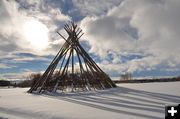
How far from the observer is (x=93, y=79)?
14.4 metres

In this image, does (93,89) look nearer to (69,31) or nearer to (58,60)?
(58,60)

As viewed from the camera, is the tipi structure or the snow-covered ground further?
the tipi structure

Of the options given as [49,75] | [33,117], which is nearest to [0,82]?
[49,75]

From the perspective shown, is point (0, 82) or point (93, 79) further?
point (0, 82)

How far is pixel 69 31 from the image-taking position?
14727 mm

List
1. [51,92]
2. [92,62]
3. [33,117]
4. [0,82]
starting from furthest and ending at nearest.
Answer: [0,82] → [92,62] → [51,92] → [33,117]

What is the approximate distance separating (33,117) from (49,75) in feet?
27.5

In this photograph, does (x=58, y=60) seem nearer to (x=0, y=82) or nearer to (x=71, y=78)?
(x=71, y=78)

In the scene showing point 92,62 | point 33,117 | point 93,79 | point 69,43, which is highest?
point 69,43

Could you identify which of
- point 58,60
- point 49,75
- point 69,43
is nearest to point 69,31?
point 69,43

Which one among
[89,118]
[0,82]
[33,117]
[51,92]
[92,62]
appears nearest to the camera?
[89,118]

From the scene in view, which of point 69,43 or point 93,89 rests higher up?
point 69,43

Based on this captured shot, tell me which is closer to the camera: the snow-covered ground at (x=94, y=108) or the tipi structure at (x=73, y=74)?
the snow-covered ground at (x=94, y=108)

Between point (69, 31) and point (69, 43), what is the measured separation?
711 mm
